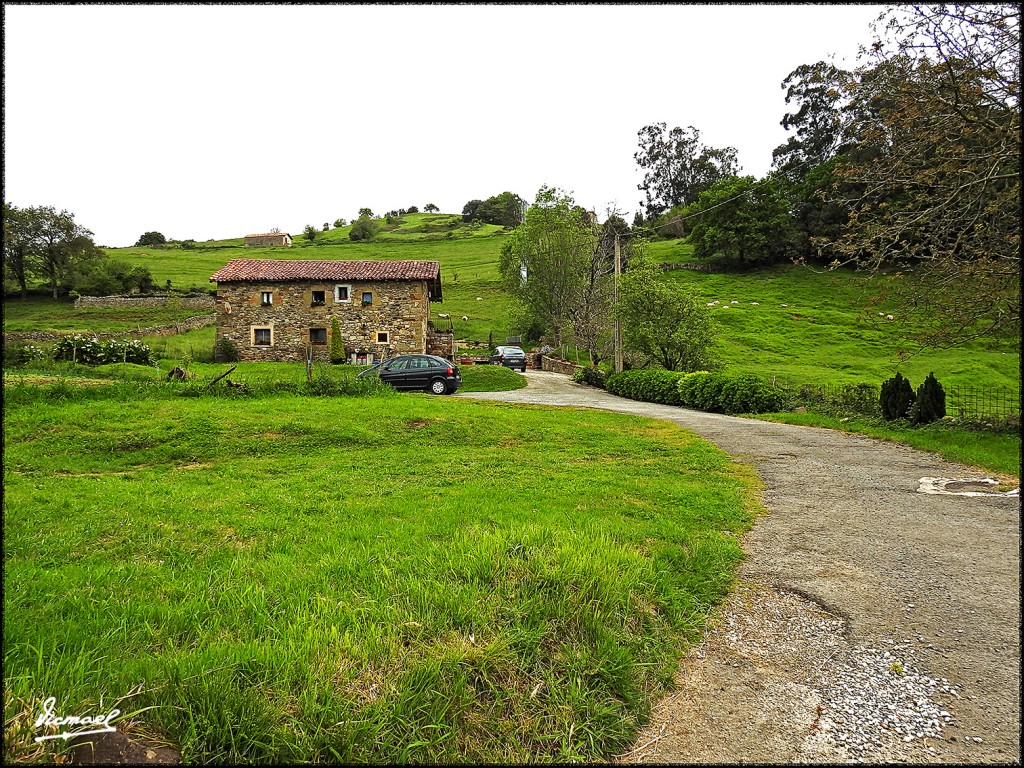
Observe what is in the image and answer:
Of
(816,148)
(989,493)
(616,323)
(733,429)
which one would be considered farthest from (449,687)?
(816,148)

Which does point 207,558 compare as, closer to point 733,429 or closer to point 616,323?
point 733,429

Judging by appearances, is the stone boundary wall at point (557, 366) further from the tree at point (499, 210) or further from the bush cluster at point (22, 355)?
the tree at point (499, 210)

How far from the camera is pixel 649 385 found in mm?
22281

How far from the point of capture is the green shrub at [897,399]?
Result: 13906mm

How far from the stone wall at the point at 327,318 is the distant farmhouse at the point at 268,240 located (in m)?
66.4

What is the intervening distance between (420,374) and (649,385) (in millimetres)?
9520

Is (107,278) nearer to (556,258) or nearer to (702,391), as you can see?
(556,258)

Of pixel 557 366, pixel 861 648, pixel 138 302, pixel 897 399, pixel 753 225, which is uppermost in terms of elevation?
pixel 753 225

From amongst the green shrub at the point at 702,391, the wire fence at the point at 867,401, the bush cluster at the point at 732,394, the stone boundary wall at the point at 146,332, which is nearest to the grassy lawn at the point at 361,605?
the wire fence at the point at 867,401

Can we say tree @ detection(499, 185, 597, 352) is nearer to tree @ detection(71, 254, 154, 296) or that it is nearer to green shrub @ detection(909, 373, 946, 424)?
green shrub @ detection(909, 373, 946, 424)

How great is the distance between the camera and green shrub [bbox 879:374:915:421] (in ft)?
45.6

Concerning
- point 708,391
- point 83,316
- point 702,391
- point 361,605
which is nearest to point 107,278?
point 83,316

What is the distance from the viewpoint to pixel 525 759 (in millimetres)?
2410

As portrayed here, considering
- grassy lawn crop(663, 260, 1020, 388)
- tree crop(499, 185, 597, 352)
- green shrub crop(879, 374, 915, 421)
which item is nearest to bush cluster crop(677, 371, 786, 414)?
green shrub crop(879, 374, 915, 421)
